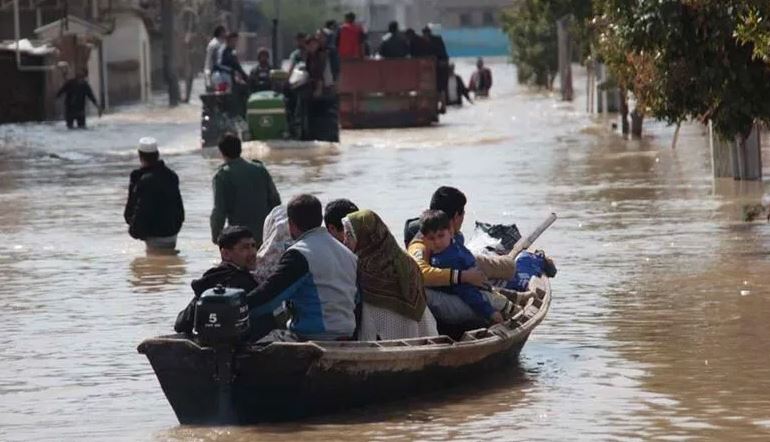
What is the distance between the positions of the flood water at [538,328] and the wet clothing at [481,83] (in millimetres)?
29242

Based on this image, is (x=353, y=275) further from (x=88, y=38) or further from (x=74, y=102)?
Result: (x=88, y=38)


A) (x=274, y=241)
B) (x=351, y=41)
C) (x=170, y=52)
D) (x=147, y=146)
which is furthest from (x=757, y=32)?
(x=170, y=52)

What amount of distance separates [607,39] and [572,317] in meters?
6.44

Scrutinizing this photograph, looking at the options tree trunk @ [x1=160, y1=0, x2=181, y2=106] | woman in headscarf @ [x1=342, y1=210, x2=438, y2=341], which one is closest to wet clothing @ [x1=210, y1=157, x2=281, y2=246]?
woman in headscarf @ [x1=342, y1=210, x2=438, y2=341]

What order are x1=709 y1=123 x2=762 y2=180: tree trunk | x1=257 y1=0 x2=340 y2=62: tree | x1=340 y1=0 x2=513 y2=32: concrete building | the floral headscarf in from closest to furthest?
1. the floral headscarf
2. x1=709 y1=123 x2=762 y2=180: tree trunk
3. x1=257 y1=0 x2=340 y2=62: tree
4. x1=340 y1=0 x2=513 y2=32: concrete building

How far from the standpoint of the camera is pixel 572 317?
15.3 metres

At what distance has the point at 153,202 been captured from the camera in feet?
62.8

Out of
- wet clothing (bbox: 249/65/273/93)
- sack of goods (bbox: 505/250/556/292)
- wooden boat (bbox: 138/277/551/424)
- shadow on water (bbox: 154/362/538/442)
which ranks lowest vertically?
shadow on water (bbox: 154/362/538/442)

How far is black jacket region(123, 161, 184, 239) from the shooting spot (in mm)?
18938

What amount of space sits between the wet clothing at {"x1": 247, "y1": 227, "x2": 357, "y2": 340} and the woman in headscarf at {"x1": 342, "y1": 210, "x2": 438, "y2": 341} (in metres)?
0.30

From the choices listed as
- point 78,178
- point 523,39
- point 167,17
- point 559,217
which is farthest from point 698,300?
point 523,39

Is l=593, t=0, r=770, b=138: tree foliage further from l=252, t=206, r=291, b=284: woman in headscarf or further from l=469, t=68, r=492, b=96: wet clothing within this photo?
l=469, t=68, r=492, b=96: wet clothing

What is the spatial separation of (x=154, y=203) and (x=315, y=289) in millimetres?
8061

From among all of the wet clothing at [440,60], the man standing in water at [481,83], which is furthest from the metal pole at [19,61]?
the man standing in water at [481,83]
